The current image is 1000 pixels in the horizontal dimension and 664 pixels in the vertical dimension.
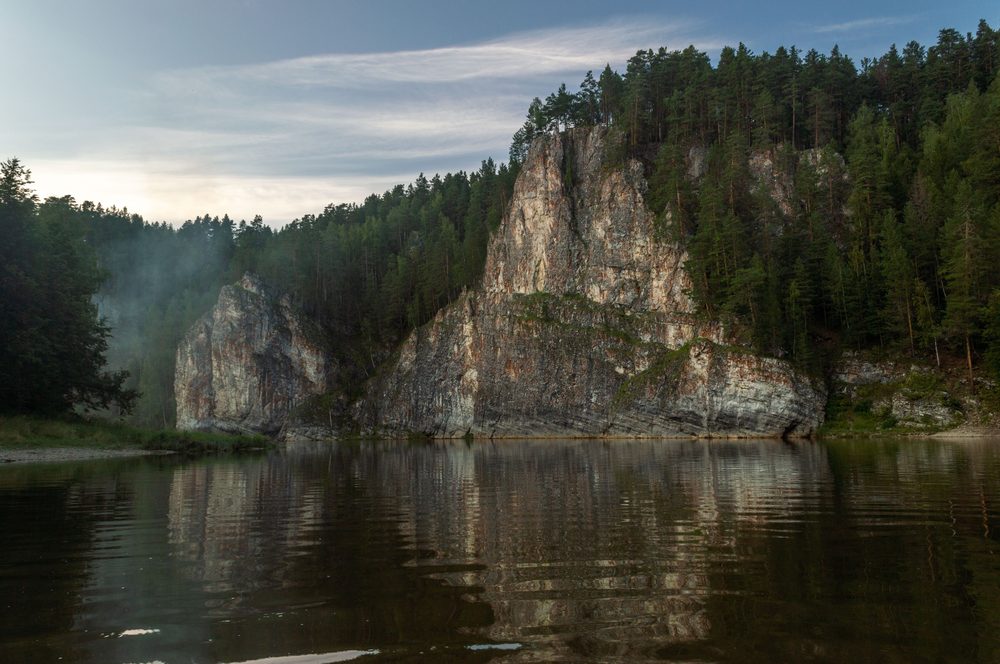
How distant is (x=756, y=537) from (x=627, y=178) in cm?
9465

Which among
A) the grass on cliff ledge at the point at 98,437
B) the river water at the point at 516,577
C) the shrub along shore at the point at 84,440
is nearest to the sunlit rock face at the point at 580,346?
the grass on cliff ledge at the point at 98,437

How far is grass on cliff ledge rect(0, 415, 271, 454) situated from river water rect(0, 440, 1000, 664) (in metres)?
30.9

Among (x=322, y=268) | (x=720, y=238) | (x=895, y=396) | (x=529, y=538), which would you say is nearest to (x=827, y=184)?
(x=720, y=238)

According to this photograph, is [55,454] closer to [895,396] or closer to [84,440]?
[84,440]

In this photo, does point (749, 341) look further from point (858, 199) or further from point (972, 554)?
point (972, 554)

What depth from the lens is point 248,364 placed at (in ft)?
393

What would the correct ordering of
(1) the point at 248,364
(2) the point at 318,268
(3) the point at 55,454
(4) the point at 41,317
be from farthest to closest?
(2) the point at 318,268 → (1) the point at 248,364 → (4) the point at 41,317 → (3) the point at 55,454

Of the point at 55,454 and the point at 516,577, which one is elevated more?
the point at 55,454

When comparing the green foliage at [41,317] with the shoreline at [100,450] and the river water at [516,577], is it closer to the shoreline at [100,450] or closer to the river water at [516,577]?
the shoreline at [100,450]

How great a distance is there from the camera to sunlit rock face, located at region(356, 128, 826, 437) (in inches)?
3122

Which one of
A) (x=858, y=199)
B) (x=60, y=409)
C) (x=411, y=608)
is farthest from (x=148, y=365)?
(x=411, y=608)

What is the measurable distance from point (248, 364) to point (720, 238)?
3204 inches

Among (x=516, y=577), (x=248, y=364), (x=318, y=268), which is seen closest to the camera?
(x=516, y=577)

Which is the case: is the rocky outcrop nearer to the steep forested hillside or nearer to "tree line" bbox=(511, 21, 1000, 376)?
"tree line" bbox=(511, 21, 1000, 376)
